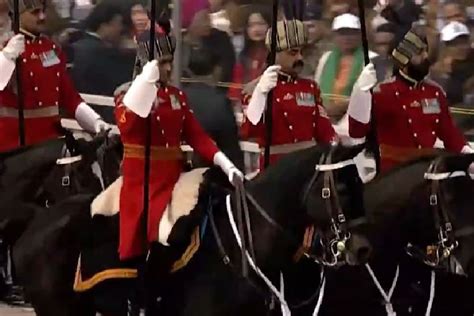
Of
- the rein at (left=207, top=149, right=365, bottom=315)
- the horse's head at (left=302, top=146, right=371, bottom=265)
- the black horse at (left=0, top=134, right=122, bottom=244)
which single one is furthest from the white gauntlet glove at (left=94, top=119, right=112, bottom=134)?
the horse's head at (left=302, top=146, right=371, bottom=265)

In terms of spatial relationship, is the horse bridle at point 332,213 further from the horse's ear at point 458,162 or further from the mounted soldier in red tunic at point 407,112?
the mounted soldier in red tunic at point 407,112

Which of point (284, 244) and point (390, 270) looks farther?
point (390, 270)

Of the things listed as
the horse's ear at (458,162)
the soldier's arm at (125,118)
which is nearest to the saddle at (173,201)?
the soldier's arm at (125,118)

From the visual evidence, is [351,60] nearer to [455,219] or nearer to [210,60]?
[210,60]

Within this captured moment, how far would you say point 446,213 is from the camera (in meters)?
6.38

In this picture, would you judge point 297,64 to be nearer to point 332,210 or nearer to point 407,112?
point 407,112

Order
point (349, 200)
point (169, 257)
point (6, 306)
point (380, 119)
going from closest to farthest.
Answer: point (349, 200)
point (169, 257)
point (380, 119)
point (6, 306)

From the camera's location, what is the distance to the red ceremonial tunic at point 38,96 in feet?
26.9

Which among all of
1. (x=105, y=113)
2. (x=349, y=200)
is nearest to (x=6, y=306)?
(x=105, y=113)

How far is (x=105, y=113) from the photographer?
1089cm

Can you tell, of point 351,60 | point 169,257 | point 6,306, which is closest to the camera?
point 169,257

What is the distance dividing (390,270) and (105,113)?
4623 mm

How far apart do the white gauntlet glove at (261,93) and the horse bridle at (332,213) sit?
88cm

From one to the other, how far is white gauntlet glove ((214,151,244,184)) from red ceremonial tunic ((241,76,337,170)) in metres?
0.78
